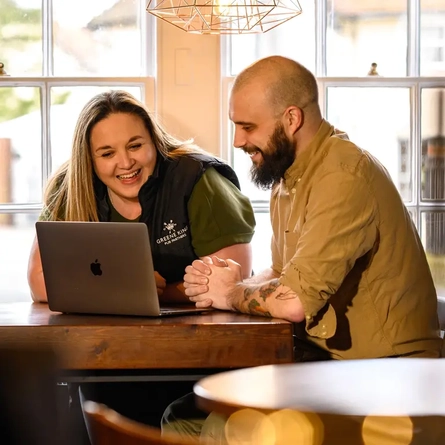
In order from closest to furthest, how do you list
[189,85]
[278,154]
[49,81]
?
[278,154], [189,85], [49,81]

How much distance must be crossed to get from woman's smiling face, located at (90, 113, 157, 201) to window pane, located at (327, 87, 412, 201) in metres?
1.23

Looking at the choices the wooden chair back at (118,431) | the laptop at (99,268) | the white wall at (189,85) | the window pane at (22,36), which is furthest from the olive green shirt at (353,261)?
the window pane at (22,36)

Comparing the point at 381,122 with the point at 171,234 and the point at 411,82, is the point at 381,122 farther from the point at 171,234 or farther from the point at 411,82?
the point at 171,234

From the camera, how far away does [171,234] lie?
2990 millimetres

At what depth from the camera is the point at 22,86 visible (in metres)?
4.05

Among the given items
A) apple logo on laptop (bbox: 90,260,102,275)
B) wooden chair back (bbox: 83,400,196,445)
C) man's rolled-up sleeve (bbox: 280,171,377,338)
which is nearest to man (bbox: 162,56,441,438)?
man's rolled-up sleeve (bbox: 280,171,377,338)

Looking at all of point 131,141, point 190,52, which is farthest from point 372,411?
point 190,52

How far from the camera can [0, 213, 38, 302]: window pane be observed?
13.2ft

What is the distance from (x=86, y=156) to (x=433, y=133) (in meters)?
1.65

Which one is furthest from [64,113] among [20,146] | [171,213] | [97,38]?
[171,213]

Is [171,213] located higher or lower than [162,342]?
higher

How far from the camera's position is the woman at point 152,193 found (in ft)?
9.80

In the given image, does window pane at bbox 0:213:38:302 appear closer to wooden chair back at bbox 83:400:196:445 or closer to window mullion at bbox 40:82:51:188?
window mullion at bbox 40:82:51:188

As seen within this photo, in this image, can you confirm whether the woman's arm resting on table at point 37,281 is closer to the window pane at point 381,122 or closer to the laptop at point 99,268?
the laptop at point 99,268
